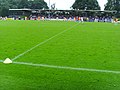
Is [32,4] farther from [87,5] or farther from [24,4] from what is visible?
[87,5]

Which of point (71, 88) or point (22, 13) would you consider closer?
point (71, 88)

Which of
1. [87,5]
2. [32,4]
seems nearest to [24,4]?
[32,4]

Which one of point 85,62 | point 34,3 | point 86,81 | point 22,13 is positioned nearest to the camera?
point 86,81

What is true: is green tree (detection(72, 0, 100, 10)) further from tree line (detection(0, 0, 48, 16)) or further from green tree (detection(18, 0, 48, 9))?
tree line (detection(0, 0, 48, 16))

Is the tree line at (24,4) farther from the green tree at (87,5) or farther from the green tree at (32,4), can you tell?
the green tree at (87,5)

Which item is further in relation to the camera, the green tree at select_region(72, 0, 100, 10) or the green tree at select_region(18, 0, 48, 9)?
the green tree at select_region(18, 0, 48, 9)

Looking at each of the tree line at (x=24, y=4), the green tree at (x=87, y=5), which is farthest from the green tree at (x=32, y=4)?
the green tree at (x=87, y=5)

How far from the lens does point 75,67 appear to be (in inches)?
354

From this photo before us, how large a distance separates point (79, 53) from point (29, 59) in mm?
2795

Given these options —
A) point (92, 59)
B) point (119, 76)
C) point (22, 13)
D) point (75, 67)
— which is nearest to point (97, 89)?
point (119, 76)

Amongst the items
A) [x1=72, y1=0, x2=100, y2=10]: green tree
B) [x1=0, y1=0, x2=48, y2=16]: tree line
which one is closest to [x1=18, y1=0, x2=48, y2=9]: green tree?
[x1=0, y1=0, x2=48, y2=16]: tree line

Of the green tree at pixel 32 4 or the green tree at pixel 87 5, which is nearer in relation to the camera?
the green tree at pixel 87 5

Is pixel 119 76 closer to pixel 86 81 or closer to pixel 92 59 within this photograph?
pixel 86 81

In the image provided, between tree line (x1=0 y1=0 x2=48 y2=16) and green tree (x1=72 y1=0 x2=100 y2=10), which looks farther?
tree line (x1=0 y1=0 x2=48 y2=16)
